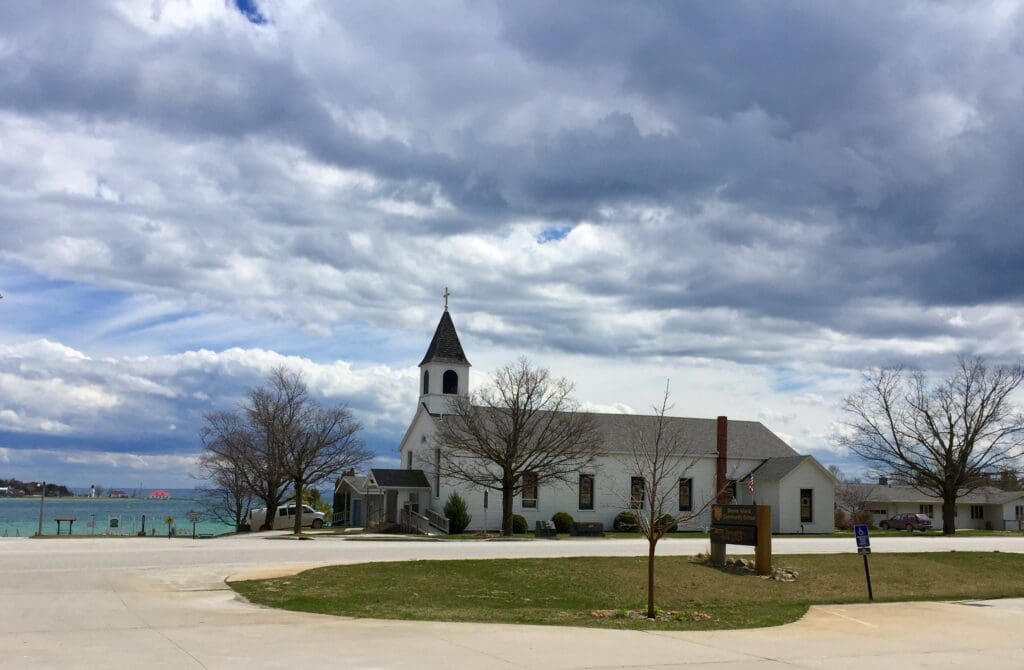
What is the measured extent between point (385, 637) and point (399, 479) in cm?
4308

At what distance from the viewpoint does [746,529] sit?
26.5 m

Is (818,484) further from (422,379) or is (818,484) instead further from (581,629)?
(581,629)

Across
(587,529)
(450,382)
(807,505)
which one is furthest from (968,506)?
(450,382)

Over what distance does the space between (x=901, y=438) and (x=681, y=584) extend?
4203 centimetres

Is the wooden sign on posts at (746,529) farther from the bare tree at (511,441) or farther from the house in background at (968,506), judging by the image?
the house in background at (968,506)

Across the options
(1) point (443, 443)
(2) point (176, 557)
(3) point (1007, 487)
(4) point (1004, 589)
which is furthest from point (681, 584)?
(3) point (1007, 487)

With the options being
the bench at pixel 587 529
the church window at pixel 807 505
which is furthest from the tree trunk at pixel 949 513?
the bench at pixel 587 529

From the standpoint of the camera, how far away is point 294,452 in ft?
174

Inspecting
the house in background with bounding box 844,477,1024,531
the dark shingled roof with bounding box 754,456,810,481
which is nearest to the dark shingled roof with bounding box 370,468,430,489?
the dark shingled roof with bounding box 754,456,810,481

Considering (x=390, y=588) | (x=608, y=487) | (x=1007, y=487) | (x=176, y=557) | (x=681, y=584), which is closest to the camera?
(x=390, y=588)

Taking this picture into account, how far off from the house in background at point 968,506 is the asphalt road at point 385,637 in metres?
67.3

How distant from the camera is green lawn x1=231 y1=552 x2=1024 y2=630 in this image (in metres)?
18.3

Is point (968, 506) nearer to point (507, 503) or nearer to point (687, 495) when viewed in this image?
point (687, 495)

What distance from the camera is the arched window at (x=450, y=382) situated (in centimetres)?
5941
